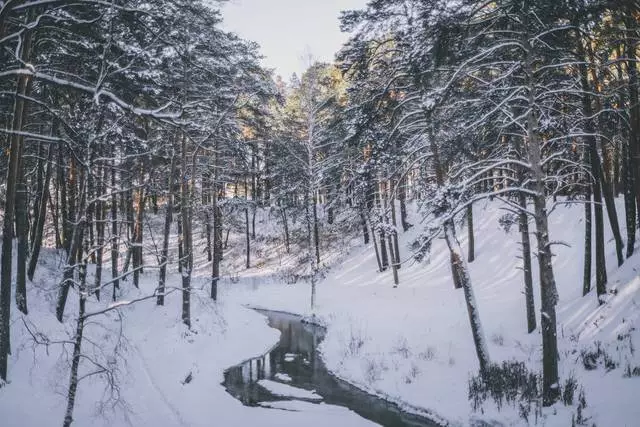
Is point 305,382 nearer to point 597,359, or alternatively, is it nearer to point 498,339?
point 498,339

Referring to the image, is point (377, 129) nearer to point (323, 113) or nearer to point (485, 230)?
point (323, 113)

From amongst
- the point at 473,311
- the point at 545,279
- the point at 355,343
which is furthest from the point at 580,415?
the point at 355,343

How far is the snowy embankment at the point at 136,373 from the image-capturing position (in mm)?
7590

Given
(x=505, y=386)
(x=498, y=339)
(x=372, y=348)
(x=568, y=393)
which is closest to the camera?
(x=568, y=393)

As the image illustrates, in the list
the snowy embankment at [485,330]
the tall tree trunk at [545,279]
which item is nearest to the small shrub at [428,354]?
the snowy embankment at [485,330]

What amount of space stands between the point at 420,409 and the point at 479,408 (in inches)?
59.0

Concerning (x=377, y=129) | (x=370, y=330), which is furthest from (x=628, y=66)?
(x=370, y=330)

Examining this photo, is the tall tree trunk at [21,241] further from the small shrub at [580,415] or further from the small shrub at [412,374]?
the small shrub at [580,415]

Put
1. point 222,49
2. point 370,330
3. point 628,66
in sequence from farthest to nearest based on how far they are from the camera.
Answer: point 370,330, point 222,49, point 628,66

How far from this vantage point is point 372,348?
14.4m

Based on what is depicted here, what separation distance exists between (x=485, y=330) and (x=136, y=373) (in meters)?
11.7

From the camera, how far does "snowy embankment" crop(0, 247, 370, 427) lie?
24.9ft

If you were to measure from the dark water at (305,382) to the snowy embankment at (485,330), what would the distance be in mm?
471

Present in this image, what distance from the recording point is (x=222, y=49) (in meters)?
15.1
